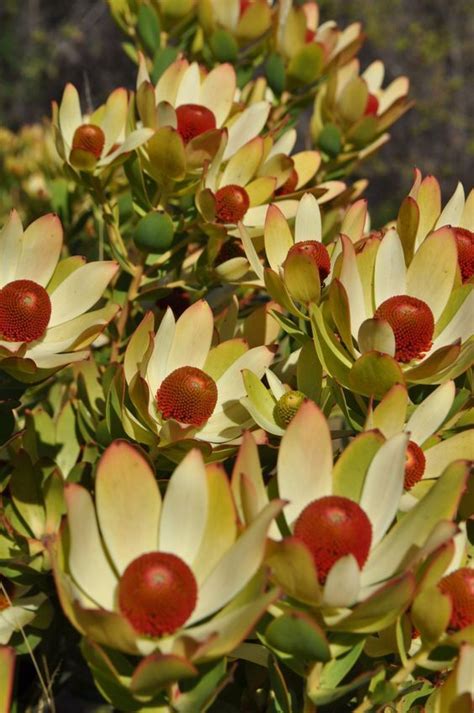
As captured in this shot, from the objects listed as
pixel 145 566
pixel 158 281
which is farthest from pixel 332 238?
pixel 145 566

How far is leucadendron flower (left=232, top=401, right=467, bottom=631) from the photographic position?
743 millimetres

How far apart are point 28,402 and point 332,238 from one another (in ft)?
2.09

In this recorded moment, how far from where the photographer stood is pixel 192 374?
1122 millimetres

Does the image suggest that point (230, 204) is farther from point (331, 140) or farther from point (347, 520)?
point (347, 520)

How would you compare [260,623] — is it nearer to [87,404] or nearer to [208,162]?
[87,404]

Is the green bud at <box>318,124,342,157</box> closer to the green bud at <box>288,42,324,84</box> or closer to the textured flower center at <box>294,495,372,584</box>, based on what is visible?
the green bud at <box>288,42,324,84</box>

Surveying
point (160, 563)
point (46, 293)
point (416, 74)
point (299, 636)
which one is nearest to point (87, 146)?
point (46, 293)

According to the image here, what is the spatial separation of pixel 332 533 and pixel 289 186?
86 centimetres

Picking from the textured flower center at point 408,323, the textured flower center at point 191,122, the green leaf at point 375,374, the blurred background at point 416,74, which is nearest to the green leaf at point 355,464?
the green leaf at point 375,374

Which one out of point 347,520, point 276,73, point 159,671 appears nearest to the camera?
point 159,671

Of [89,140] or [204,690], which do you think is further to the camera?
[89,140]

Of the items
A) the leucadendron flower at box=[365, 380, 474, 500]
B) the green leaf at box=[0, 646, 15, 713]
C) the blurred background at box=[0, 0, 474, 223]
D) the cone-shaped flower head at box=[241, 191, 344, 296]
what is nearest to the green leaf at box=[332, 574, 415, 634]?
the leucadendron flower at box=[365, 380, 474, 500]

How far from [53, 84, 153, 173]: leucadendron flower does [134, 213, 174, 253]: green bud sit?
0.11m

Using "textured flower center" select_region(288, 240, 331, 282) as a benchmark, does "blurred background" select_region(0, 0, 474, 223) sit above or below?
below
